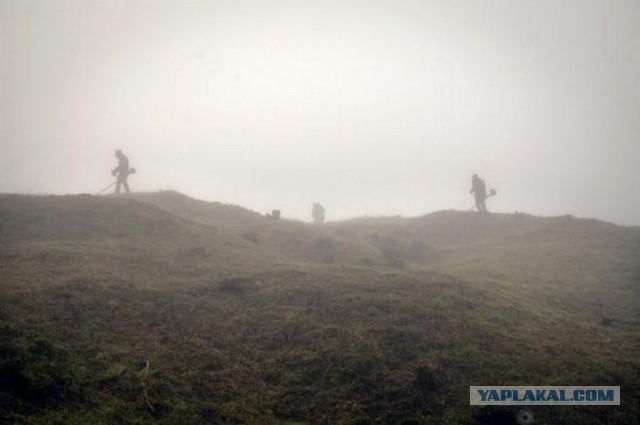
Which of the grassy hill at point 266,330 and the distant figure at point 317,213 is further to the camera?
the distant figure at point 317,213

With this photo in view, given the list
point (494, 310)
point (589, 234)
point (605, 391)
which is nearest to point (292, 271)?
point (494, 310)

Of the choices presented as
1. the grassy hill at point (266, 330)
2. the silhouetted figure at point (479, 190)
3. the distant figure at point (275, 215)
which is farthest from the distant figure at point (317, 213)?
the grassy hill at point (266, 330)

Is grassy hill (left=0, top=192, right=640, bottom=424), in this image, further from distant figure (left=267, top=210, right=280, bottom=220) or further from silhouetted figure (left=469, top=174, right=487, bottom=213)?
silhouetted figure (left=469, top=174, right=487, bottom=213)

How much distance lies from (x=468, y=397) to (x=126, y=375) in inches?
282

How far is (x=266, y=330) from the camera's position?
12781 mm

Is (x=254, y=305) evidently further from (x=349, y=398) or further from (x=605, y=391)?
(x=605, y=391)

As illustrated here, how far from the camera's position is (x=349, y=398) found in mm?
9758

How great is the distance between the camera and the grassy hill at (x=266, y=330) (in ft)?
30.0

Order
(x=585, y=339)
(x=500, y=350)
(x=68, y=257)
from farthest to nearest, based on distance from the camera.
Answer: (x=68, y=257)
(x=585, y=339)
(x=500, y=350)

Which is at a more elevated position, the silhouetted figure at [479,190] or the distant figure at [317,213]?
the silhouetted figure at [479,190]

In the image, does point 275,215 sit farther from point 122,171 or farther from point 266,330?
point 266,330

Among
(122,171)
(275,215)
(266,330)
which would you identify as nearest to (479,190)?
(275,215)

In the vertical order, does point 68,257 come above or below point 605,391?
above

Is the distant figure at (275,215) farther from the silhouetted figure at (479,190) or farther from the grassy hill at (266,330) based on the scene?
the silhouetted figure at (479,190)
